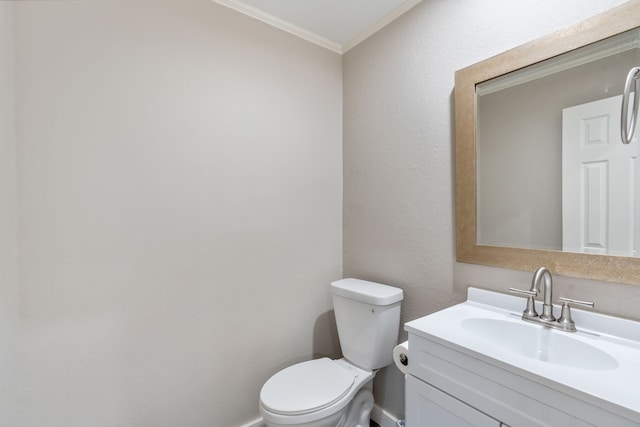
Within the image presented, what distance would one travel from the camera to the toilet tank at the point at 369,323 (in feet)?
4.76

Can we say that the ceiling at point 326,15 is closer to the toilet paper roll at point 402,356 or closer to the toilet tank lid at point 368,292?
the toilet tank lid at point 368,292

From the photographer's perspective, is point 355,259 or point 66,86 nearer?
point 66,86

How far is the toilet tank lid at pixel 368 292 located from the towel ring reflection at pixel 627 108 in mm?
1048

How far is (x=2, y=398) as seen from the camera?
37.2 inches

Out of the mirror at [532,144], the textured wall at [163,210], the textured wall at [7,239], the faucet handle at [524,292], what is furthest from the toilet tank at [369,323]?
the textured wall at [7,239]

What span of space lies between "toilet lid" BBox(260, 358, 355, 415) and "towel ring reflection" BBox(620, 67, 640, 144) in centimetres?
143

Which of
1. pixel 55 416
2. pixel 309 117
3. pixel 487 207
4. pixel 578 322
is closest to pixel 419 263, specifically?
pixel 487 207

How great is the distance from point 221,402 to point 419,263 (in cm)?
126

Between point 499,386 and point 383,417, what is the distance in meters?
1.13

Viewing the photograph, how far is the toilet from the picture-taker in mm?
1204

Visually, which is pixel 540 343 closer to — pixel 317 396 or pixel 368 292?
pixel 368 292

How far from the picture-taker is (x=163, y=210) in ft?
4.35

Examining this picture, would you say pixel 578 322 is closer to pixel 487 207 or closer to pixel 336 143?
A: pixel 487 207

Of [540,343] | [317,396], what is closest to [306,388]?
[317,396]
